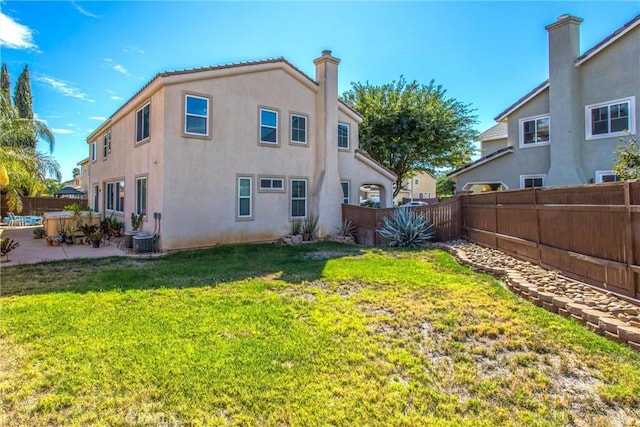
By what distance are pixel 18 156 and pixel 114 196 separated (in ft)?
13.2

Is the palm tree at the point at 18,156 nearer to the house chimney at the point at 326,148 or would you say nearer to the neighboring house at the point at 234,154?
the neighboring house at the point at 234,154

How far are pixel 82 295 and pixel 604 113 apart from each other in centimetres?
1885

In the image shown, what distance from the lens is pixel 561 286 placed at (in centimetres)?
615

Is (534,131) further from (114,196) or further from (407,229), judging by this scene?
(114,196)

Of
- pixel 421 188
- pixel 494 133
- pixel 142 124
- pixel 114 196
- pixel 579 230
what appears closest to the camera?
pixel 579 230

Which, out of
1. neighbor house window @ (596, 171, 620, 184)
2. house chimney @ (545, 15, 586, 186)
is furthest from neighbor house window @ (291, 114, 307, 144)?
neighbor house window @ (596, 171, 620, 184)

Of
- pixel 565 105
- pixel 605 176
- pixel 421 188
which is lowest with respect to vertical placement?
pixel 605 176

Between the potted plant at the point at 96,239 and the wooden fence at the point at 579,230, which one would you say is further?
the potted plant at the point at 96,239

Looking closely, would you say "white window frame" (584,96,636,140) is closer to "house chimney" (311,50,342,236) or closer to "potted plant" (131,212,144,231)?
"house chimney" (311,50,342,236)

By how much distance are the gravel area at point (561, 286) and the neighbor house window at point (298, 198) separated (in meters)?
7.05

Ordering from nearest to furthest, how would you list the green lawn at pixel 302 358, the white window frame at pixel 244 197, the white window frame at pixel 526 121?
the green lawn at pixel 302 358 < the white window frame at pixel 244 197 < the white window frame at pixel 526 121

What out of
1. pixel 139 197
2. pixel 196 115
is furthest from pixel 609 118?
pixel 139 197

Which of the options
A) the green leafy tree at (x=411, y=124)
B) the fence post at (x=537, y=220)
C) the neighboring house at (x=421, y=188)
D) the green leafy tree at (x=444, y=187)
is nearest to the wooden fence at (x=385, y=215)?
the fence post at (x=537, y=220)

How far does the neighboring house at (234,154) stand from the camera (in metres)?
11.7
